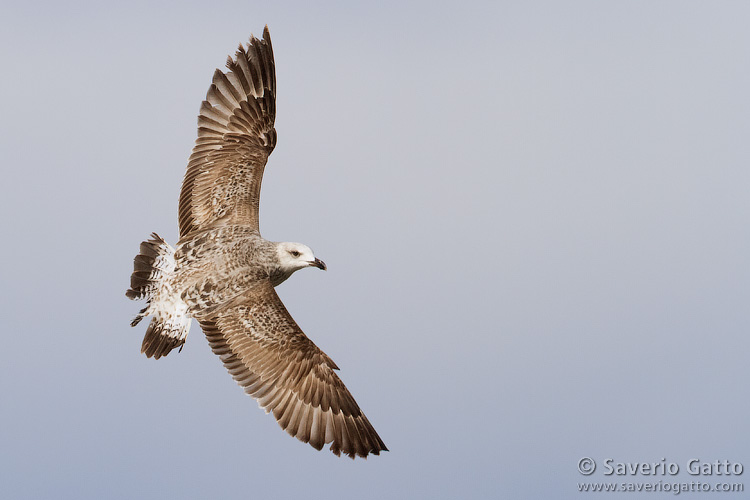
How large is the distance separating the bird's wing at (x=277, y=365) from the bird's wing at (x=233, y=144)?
1415 millimetres

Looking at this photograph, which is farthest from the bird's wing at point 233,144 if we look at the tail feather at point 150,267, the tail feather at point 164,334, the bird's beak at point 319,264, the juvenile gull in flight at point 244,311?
the tail feather at point 164,334

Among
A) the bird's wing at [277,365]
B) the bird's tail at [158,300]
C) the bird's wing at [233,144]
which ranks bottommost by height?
the bird's wing at [277,365]

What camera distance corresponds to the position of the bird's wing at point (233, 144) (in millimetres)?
15742

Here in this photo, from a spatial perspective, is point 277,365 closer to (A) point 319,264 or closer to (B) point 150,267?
(A) point 319,264

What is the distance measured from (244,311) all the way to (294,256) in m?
1.11

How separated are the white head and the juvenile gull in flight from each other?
0.02 metres

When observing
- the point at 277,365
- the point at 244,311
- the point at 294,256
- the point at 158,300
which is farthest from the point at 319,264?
the point at 158,300

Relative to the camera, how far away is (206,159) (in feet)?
52.3

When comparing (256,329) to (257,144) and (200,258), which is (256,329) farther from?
Answer: (257,144)

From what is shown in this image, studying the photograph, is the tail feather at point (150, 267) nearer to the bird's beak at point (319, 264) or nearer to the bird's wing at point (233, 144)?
the bird's wing at point (233, 144)

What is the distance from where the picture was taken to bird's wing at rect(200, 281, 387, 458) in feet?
49.7

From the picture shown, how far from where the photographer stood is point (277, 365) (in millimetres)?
15227

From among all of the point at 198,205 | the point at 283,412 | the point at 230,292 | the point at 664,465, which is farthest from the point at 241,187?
the point at 664,465

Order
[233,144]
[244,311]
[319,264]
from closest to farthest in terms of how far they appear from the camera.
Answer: [244,311]
[319,264]
[233,144]
